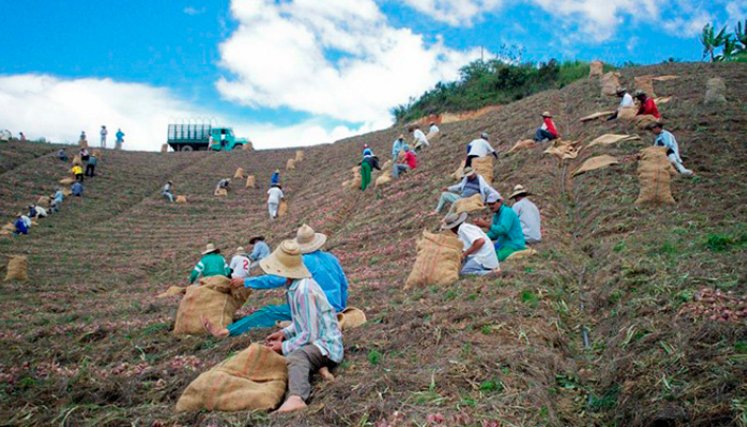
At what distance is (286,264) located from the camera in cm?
511

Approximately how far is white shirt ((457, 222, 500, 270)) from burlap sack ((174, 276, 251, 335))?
3.10 meters

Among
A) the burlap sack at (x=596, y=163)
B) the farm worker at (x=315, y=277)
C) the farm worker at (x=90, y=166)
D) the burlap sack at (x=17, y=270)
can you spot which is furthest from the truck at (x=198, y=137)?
the farm worker at (x=315, y=277)

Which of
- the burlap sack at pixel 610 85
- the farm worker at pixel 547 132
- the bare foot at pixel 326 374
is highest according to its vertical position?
the burlap sack at pixel 610 85

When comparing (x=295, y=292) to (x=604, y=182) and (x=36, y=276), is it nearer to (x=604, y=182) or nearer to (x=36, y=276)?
(x=604, y=182)

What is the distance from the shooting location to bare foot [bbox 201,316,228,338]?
639 centimetres

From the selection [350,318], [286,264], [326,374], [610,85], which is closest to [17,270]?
[350,318]

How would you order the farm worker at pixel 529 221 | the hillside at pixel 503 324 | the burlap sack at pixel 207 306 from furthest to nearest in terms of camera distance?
the farm worker at pixel 529 221 < the burlap sack at pixel 207 306 < the hillside at pixel 503 324

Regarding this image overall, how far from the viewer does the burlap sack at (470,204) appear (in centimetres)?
1090

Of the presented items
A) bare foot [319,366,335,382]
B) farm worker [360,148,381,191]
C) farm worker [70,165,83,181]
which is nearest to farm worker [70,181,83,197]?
farm worker [70,165,83,181]

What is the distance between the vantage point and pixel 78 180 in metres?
27.2

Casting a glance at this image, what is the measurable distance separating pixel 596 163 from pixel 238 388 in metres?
10.7

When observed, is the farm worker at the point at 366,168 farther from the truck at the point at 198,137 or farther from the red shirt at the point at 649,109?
the truck at the point at 198,137

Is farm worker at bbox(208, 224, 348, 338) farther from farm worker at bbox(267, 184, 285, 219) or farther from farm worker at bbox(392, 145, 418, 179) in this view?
farm worker at bbox(267, 184, 285, 219)

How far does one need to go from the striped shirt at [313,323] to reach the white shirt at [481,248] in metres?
3.12
